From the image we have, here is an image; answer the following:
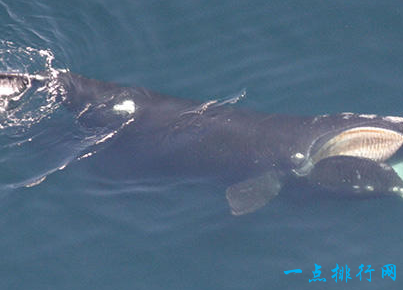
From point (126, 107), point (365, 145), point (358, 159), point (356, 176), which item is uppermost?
point (126, 107)

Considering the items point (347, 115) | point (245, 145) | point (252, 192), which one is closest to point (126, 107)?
point (245, 145)

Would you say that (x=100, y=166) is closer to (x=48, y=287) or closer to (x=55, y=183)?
(x=55, y=183)

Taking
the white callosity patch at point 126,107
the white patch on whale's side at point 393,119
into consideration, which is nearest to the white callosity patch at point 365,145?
the white patch on whale's side at point 393,119

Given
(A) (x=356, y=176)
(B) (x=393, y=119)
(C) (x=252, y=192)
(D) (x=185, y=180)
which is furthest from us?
(B) (x=393, y=119)

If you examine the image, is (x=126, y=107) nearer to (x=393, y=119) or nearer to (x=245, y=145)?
(x=245, y=145)

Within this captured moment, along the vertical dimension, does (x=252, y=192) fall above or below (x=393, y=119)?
below

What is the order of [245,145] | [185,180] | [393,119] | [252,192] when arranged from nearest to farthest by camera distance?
[252,192]
[245,145]
[185,180]
[393,119]

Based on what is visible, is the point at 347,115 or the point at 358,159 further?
the point at 347,115

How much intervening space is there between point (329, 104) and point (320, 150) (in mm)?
2104

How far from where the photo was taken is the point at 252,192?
46.9 ft

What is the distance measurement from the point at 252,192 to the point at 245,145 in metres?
0.98

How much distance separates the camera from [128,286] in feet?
42.3

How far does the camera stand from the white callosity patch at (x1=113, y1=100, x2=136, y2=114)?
606 inches

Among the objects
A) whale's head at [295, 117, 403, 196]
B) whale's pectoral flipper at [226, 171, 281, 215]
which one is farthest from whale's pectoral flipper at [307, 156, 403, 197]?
whale's pectoral flipper at [226, 171, 281, 215]
